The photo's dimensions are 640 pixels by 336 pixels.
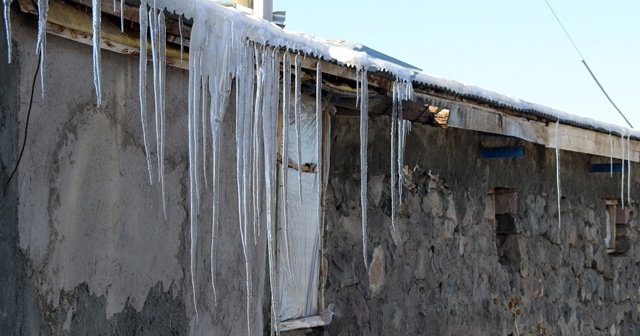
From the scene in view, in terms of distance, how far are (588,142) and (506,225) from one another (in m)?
0.84

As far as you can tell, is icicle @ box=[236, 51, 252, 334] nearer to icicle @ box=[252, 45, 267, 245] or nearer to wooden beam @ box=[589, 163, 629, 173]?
icicle @ box=[252, 45, 267, 245]

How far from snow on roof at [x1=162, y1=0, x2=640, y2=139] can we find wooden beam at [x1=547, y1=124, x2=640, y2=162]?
50 centimetres

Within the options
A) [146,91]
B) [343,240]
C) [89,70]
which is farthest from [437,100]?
[89,70]

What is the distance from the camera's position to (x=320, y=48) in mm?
4219

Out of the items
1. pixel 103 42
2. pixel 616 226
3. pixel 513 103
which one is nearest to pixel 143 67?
pixel 103 42

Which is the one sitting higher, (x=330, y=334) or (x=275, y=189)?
(x=275, y=189)

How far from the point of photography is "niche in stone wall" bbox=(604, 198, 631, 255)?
848 cm

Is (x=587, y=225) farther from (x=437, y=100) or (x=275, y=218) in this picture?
(x=275, y=218)

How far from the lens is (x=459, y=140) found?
6.23 meters

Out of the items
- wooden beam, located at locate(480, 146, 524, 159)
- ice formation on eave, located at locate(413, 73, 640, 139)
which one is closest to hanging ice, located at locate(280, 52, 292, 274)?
ice formation on eave, located at locate(413, 73, 640, 139)

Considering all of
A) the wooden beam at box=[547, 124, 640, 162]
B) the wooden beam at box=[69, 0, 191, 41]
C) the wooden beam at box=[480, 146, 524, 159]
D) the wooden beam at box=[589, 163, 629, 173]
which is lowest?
the wooden beam at box=[589, 163, 629, 173]

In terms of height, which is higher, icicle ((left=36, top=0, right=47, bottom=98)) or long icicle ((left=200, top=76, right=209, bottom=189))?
icicle ((left=36, top=0, right=47, bottom=98))

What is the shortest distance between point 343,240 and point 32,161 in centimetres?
213

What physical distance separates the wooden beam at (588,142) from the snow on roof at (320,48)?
1.63 ft
